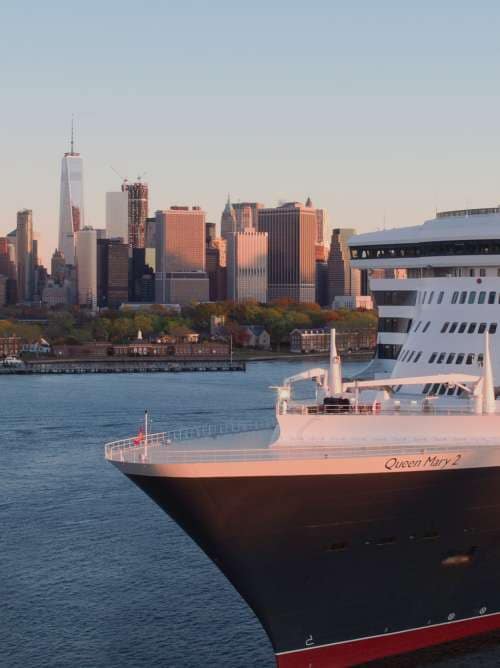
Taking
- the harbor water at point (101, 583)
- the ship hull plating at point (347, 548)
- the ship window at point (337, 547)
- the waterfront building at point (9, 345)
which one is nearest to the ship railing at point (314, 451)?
the ship hull plating at point (347, 548)

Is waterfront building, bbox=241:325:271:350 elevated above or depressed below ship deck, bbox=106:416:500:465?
above

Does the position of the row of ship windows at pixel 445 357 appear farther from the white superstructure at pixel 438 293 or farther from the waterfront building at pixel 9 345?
the waterfront building at pixel 9 345

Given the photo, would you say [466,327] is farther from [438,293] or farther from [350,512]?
[350,512]

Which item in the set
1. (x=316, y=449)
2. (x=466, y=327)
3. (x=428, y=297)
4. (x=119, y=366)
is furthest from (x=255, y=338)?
(x=316, y=449)

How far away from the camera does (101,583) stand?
1427 inches

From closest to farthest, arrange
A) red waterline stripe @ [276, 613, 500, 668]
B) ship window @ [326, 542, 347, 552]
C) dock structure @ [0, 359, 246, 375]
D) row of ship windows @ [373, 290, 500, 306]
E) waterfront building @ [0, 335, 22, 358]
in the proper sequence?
1. ship window @ [326, 542, 347, 552]
2. red waterline stripe @ [276, 613, 500, 668]
3. row of ship windows @ [373, 290, 500, 306]
4. dock structure @ [0, 359, 246, 375]
5. waterfront building @ [0, 335, 22, 358]

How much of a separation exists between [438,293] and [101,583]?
1225 centimetres

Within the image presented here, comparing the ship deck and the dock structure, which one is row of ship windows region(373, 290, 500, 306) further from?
the dock structure

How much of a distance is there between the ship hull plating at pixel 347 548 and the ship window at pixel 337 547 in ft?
0.07

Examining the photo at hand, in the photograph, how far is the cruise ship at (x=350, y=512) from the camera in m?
26.0

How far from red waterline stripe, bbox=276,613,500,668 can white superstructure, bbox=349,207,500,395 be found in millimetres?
5474

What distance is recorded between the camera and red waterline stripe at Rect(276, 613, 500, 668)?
27.3 meters

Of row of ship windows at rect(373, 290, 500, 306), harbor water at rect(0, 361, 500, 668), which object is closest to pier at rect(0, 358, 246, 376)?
harbor water at rect(0, 361, 500, 668)

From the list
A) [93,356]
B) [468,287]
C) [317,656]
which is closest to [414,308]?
[468,287]
